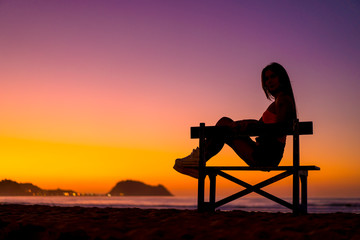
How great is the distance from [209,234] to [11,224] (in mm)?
2926

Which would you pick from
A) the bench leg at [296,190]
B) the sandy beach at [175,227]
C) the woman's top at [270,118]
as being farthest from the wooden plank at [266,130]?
the sandy beach at [175,227]

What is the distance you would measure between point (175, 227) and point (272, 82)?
124 inches

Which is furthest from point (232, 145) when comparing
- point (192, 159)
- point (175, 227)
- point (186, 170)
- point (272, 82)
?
point (175, 227)

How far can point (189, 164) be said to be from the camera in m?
6.91

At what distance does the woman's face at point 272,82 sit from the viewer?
6.61m

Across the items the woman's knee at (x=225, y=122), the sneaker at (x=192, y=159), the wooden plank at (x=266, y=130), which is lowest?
the sneaker at (x=192, y=159)

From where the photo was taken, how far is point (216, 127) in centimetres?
676

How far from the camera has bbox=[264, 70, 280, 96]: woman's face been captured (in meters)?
6.61

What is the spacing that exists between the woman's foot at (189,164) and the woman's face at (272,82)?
5.51 feet

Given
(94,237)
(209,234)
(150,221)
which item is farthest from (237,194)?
(94,237)

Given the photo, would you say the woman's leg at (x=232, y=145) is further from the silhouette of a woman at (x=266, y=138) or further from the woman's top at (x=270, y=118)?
the woman's top at (x=270, y=118)

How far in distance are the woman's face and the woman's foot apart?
168cm

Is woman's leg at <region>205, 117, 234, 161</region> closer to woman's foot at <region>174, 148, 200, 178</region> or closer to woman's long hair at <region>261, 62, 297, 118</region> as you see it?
woman's foot at <region>174, 148, 200, 178</region>

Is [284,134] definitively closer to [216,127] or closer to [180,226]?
[216,127]
